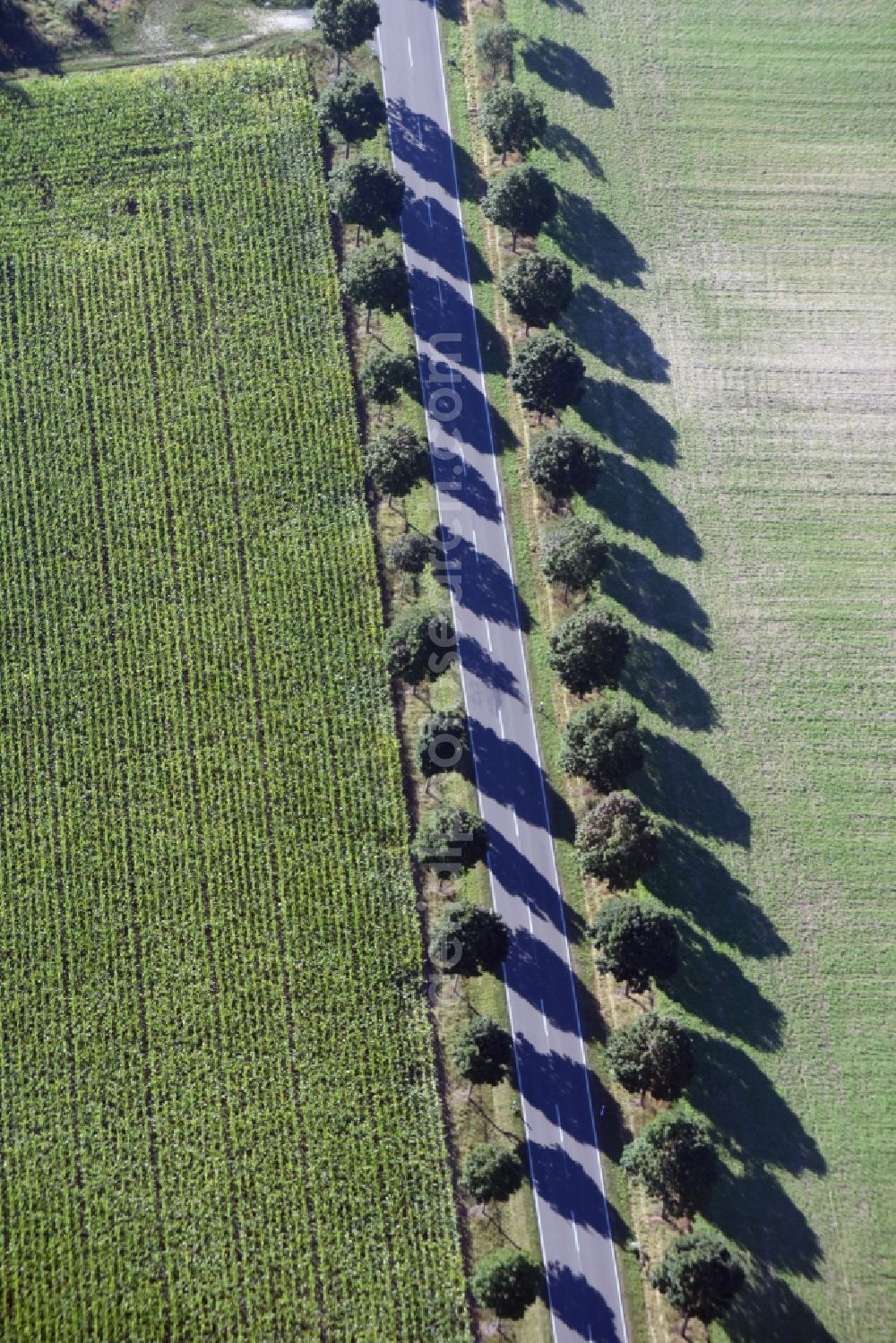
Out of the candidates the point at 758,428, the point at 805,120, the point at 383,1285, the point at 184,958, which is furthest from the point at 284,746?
the point at 805,120

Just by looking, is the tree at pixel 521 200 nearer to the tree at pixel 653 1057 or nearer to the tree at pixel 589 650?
the tree at pixel 589 650

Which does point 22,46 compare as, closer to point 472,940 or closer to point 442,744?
point 442,744

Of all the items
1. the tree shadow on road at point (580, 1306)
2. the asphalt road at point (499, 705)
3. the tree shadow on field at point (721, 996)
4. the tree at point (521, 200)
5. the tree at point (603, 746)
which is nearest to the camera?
the tree shadow on road at point (580, 1306)

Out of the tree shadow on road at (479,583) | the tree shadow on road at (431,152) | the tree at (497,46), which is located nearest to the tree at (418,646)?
the tree shadow on road at (479,583)

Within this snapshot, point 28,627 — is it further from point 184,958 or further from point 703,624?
point 703,624

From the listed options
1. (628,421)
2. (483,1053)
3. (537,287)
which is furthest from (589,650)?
(537,287)

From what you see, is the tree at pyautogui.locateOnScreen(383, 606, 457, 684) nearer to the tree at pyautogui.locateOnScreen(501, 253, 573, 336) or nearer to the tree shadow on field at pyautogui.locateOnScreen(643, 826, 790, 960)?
the tree shadow on field at pyautogui.locateOnScreen(643, 826, 790, 960)
